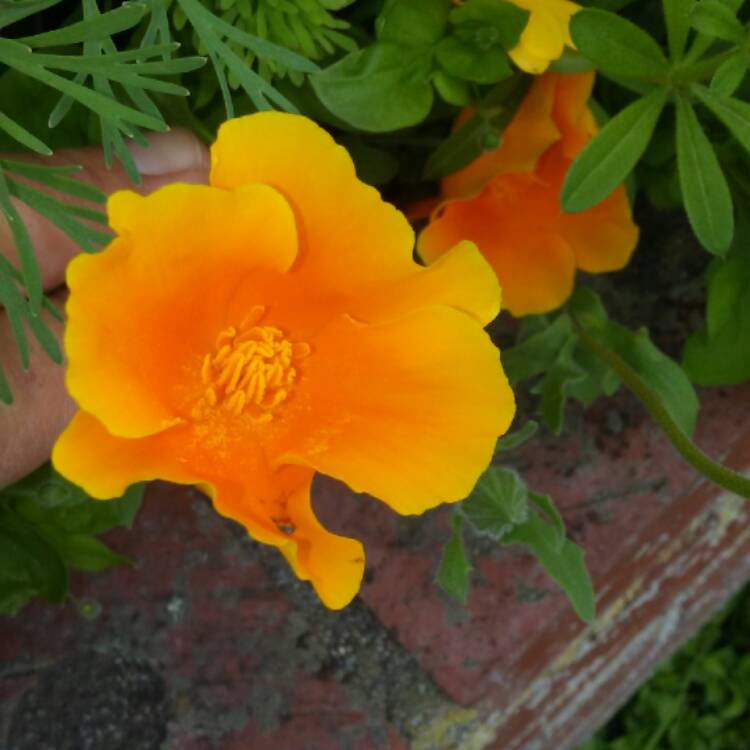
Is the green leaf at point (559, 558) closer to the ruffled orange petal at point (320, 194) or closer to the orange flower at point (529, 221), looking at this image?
the orange flower at point (529, 221)

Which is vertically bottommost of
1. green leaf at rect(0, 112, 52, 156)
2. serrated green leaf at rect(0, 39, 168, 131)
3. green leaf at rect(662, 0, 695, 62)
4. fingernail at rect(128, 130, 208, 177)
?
fingernail at rect(128, 130, 208, 177)

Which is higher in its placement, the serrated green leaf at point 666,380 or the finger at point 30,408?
the serrated green leaf at point 666,380

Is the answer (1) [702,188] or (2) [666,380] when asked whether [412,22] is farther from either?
(2) [666,380]

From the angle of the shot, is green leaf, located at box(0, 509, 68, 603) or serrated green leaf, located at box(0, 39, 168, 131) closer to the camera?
serrated green leaf, located at box(0, 39, 168, 131)

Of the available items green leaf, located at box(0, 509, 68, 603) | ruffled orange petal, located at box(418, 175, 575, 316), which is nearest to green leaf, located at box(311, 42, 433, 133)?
ruffled orange petal, located at box(418, 175, 575, 316)

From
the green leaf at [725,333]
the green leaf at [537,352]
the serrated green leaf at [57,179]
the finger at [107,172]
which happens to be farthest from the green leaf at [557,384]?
the serrated green leaf at [57,179]

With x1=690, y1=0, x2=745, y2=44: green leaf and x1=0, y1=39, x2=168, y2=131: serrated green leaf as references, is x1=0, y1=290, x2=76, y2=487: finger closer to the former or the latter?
x1=0, y1=39, x2=168, y2=131: serrated green leaf
